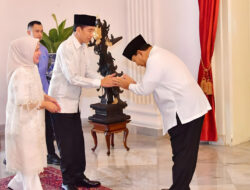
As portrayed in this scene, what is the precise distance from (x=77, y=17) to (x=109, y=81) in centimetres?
63

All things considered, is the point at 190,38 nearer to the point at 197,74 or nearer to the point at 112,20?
the point at 197,74

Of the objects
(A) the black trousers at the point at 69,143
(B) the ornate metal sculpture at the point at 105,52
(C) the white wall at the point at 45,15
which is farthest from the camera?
(C) the white wall at the point at 45,15

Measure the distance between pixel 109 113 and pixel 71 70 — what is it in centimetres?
163

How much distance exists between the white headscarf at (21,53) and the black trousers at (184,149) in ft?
4.24

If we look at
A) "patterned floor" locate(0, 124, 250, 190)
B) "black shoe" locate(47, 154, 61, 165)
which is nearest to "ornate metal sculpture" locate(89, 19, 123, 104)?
"patterned floor" locate(0, 124, 250, 190)

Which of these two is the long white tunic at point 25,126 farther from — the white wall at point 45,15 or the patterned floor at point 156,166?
the white wall at point 45,15

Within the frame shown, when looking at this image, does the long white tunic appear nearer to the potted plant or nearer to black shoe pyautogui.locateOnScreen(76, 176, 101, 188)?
black shoe pyautogui.locateOnScreen(76, 176, 101, 188)

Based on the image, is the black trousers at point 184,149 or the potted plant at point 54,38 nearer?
the black trousers at point 184,149

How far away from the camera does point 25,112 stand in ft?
10.9

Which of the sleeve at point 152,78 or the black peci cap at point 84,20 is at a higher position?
the black peci cap at point 84,20

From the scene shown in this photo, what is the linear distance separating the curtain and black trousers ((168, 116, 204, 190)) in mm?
1970

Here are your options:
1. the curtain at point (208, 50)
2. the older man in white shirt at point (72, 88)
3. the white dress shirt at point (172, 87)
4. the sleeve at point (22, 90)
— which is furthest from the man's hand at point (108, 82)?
the curtain at point (208, 50)

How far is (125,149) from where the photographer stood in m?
5.46

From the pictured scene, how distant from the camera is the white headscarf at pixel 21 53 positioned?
324 centimetres
